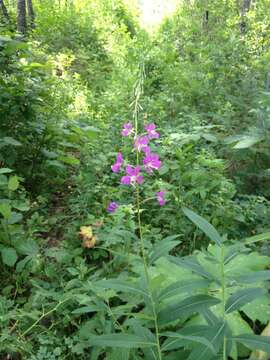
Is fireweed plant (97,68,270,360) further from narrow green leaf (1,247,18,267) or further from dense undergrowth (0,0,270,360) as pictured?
narrow green leaf (1,247,18,267)

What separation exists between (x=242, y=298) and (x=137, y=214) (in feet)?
5.84

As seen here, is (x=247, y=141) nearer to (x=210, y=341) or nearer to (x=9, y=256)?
(x=9, y=256)

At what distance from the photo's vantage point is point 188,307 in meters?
1.19

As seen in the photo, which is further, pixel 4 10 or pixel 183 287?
pixel 4 10

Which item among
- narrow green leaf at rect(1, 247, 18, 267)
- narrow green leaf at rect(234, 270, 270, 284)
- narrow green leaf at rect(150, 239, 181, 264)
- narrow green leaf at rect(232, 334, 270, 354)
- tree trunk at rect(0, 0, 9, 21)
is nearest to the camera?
narrow green leaf at rect(232, 334, 270, 354)

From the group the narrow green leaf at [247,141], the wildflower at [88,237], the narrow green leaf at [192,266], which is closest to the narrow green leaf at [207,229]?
the narrow green leaf at [192,266]

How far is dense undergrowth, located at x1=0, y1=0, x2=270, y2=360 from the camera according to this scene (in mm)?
1316

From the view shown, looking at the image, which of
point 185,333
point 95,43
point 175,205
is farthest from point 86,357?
point 95,43

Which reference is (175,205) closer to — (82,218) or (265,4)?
(82,218)

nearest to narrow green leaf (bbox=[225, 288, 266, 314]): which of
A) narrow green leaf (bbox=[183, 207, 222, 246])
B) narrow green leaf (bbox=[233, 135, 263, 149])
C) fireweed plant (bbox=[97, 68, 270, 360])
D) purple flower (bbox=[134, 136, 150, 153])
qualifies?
fireweed plant (bbox=[97, 68, 270, 360])

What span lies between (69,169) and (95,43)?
5957 millimetres

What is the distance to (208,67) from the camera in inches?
230

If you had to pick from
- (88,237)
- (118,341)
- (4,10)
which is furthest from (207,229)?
(4,10)

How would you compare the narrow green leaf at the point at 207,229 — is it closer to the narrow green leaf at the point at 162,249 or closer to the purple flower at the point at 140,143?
the narrow green leaf at the point at 162,249
